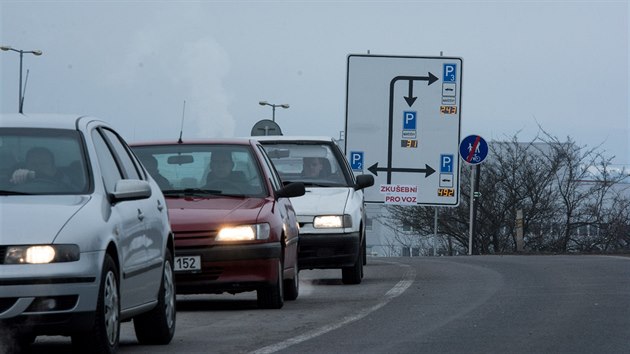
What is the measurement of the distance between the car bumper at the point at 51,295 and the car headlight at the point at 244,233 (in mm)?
4946

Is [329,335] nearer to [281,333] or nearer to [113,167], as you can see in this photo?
[281,333]

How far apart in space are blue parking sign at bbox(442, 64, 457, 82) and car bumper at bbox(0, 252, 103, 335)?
1008 inches

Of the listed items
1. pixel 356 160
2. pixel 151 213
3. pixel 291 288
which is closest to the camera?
pixel 151 213

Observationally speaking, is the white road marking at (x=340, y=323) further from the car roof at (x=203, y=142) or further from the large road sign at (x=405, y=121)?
the large road sign at (x=405, y=121)

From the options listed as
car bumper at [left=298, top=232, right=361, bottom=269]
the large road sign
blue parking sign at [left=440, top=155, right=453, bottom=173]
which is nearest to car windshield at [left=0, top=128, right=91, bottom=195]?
car bumper at [left=298, top=232, right=361, bottom=269]

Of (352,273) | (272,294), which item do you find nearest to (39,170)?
(272,294)

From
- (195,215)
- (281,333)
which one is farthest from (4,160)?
(195,215)

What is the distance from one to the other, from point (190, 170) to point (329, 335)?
165 inches

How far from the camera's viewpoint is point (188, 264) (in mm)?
13297

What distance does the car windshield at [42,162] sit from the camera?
8992mm

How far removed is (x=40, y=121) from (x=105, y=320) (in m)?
1.67

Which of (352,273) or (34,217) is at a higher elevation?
(34,217)

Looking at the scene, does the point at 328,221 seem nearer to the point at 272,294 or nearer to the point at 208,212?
the point at 272,294

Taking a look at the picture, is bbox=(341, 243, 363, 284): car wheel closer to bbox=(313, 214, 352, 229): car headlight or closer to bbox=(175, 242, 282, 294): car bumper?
bbox=(313, 214, 352, 229): car headlight
